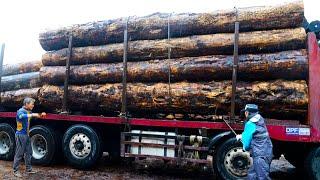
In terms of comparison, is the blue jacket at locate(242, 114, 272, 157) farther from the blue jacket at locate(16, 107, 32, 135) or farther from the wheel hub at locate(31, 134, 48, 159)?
the wheel hub at locate(31, 134, 48, 159)

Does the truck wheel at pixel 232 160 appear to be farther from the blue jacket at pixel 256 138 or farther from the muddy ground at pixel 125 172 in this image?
the muddy ground at pixel 125 172

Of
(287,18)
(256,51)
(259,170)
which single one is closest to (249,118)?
(259,170)

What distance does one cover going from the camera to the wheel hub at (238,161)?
25.1 feet

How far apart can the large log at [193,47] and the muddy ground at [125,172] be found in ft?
8.84

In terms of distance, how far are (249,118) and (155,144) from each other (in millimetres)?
2606

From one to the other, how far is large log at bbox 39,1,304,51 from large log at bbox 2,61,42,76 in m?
1.12

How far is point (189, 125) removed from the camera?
8.28 m

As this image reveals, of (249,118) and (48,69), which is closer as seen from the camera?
(249,118)

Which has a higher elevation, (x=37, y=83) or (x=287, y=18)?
(x=287, y=18)

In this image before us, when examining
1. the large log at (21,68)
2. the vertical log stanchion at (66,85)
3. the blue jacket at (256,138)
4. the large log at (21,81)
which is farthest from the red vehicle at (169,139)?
the large log at (21,68)

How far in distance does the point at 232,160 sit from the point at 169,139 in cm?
150

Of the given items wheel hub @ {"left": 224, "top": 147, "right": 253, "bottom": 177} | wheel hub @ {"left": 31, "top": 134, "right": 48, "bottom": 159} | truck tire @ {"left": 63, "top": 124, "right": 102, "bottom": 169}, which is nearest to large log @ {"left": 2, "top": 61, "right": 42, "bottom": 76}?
wheel hub @ {"left": 31, "top": 134, "right": 48, "bottom": 159}

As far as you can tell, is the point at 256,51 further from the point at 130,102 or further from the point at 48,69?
the point at 48,69

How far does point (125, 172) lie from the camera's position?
30.8ft
